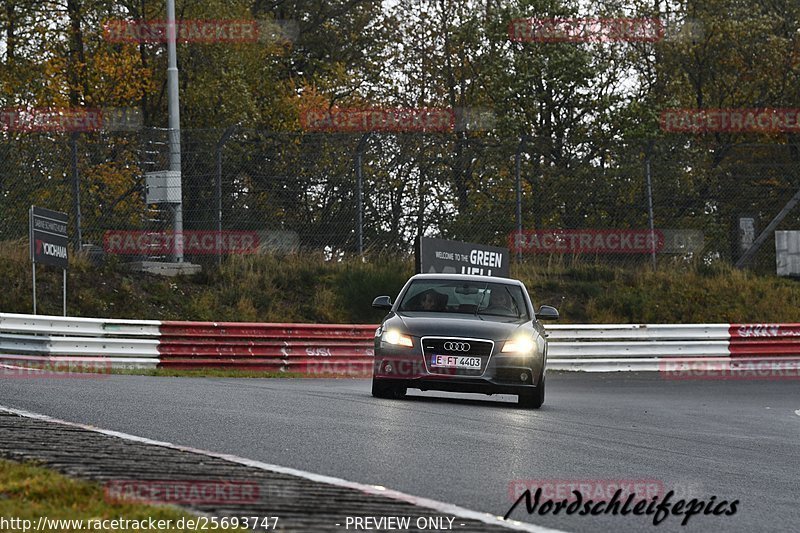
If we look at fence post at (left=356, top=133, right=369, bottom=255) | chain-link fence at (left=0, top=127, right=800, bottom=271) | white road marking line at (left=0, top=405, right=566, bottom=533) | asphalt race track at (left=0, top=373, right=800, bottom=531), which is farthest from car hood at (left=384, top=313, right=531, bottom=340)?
fence post at (left=356, top=133, right=369, bottom=255)

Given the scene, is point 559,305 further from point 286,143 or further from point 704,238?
point 286,143

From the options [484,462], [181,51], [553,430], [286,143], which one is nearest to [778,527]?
[484,462]

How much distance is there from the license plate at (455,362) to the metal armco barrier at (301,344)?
7.91m

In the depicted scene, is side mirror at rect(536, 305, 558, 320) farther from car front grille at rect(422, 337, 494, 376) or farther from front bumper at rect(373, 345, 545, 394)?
car front grille at rect(422, 337, 494, 376)

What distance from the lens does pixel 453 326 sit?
14.7m

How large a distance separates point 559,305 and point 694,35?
49.5 ft

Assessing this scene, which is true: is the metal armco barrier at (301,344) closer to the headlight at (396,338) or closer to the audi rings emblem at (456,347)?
the headlight at (396,338)

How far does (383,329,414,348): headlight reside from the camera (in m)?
14.5

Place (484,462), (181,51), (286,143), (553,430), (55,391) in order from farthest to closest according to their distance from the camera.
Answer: (181,51) → (286,143) → (55,391) → (553,430) → (484,462)

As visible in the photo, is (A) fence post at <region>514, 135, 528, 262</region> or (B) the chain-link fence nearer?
(B) the chain-link fence

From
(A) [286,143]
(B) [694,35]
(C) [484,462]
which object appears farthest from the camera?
(B) [694,35]

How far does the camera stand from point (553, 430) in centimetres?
1194

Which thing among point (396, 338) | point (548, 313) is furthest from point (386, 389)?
point (548, 313)

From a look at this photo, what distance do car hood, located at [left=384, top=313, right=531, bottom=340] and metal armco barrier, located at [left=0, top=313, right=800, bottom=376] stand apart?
7.38 metres
